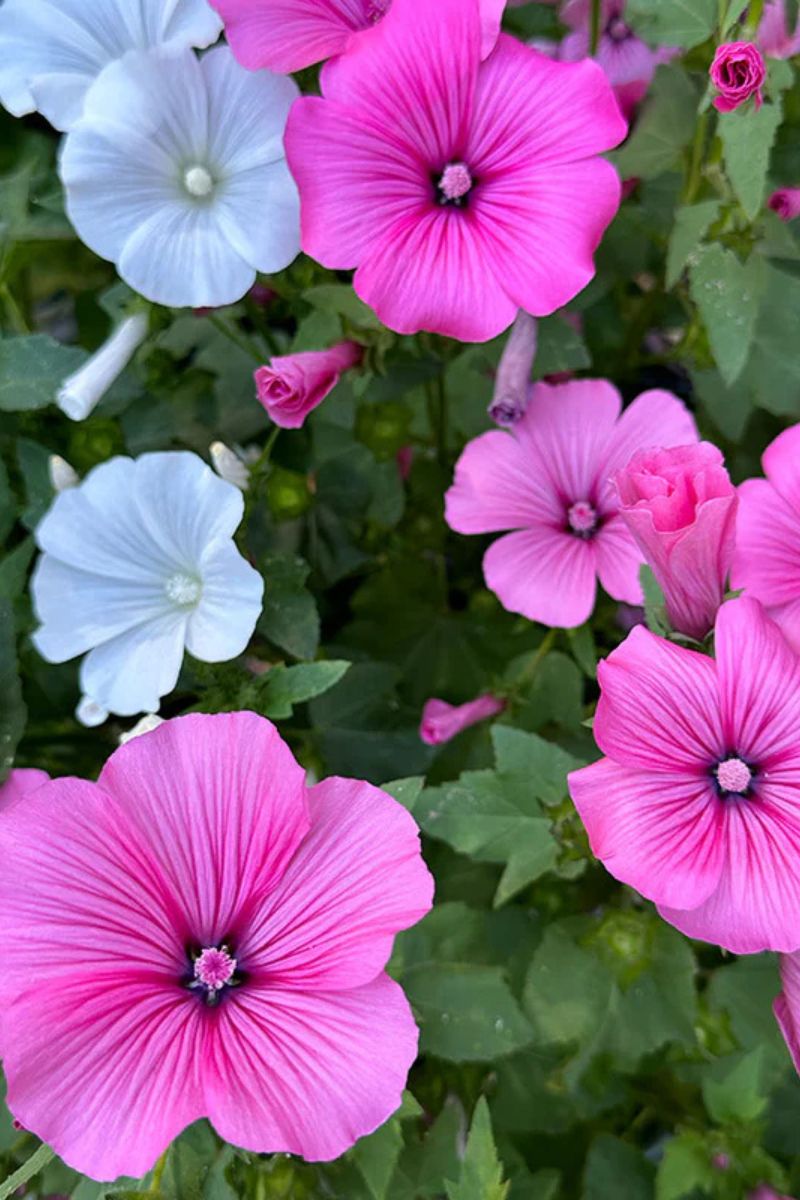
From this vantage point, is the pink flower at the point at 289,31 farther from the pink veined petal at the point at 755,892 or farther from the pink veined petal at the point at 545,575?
the pink veined petal at the point at 755,892

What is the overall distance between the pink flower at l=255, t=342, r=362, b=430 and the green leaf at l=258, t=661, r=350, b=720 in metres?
0.16

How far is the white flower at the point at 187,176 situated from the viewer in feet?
2.42

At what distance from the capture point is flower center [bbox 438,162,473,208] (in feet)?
2.56

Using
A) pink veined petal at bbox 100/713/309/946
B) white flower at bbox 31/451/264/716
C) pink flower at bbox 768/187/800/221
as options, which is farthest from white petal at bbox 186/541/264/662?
pink flower at bbox 768/187/800/221

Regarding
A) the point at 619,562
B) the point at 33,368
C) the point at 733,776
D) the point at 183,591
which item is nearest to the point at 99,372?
the point at 33,368

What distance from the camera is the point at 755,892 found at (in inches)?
24.4

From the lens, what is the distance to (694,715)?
2.11 ft

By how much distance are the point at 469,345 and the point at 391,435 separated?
0.10m

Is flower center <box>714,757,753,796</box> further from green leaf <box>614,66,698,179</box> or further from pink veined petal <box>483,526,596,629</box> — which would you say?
green leaf <box>614,66,698,179</box>

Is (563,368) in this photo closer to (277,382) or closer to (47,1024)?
(277,382)

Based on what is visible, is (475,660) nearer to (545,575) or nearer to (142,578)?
(545,575)

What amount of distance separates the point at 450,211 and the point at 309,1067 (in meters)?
0.52

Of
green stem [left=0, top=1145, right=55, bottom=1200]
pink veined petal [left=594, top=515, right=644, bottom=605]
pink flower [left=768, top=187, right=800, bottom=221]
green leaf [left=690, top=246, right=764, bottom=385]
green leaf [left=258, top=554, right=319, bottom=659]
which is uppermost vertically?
pink flower [left=768, top=187, right=800, bottom=221]

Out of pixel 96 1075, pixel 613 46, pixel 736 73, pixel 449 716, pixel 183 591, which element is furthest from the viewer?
pixel 613 46
